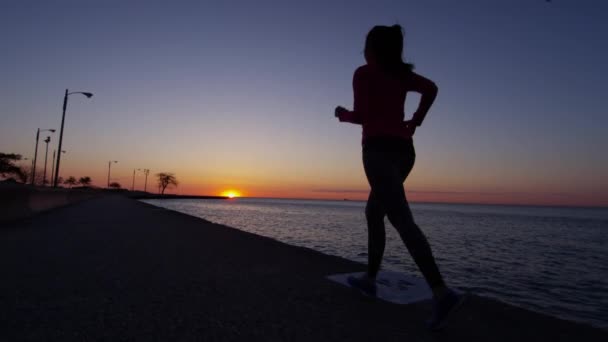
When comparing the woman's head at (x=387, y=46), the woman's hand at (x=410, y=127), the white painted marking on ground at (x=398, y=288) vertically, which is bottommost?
the white painted marking on ground at (x=398, y=288)

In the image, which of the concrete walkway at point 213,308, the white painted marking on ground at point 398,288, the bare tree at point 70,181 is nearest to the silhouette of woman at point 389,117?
the concrete walkway at point 213,308

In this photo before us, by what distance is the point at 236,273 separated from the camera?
4.23 meters

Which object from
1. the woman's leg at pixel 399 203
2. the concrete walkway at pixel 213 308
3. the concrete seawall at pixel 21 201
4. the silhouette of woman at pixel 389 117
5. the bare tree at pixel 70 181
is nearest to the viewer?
the concrete walkway at pixel 213 308

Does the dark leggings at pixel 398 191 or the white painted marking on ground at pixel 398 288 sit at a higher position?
the dark leggings at pixel 398 191

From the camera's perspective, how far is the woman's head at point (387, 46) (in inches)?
109

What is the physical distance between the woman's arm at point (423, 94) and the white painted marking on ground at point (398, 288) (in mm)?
1589

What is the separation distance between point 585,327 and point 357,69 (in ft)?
8.59

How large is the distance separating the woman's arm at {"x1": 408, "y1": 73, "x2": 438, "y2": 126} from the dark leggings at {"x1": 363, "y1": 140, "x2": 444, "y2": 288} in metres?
0.24

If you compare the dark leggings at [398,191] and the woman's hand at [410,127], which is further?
the woman's hand at [410,127]

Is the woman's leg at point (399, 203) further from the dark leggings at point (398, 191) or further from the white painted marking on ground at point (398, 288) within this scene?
the white painted marking on ground at point (398, 288)

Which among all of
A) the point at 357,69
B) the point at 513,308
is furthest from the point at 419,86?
the point at 513,308

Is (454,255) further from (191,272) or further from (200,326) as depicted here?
(200,326)

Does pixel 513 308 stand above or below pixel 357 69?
below

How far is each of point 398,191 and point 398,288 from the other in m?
1.52
